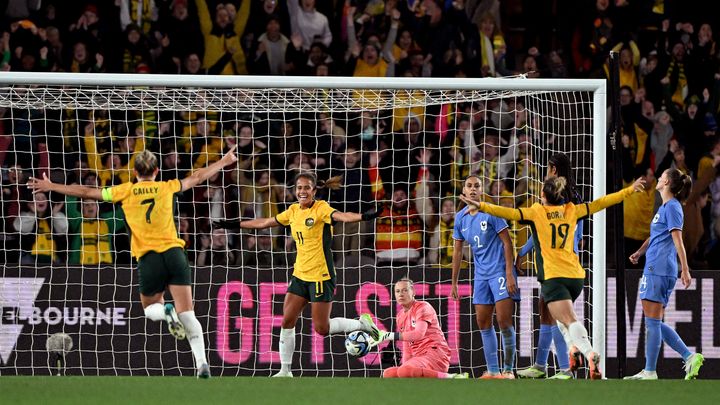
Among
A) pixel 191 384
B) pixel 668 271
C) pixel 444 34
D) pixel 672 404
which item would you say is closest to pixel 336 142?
pixel 444 34

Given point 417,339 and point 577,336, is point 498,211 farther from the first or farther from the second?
point 417,339

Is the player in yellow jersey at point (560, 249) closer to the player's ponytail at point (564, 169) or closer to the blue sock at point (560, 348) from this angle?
the player's ponytail at point (564, 169)

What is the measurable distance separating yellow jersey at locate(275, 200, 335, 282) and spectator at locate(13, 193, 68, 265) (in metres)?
2.90

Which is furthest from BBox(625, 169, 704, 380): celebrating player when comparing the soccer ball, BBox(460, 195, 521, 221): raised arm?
the soccer ball

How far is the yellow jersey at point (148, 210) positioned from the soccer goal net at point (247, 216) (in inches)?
82.4

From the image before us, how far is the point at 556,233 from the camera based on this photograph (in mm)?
9492

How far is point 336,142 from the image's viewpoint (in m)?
13.0

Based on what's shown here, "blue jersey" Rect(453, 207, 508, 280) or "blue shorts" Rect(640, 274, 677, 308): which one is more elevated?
"blue jersey" Rect(453, 207, 508, 280)

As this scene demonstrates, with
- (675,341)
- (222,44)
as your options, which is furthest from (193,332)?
(222,44)

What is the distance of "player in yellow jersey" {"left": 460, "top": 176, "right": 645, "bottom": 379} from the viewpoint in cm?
941

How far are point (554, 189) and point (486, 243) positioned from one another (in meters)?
1.22

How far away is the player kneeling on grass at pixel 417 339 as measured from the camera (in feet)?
34.6

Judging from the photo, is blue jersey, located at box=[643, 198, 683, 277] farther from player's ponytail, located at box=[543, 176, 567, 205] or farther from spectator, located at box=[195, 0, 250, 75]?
spectator, located at box=[195, 0, 250, 75]

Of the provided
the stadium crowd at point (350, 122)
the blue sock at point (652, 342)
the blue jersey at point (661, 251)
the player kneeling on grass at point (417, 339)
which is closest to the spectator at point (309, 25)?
the stadium crowd at point (350, 122)
